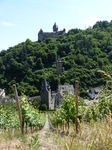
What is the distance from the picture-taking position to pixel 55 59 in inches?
2704

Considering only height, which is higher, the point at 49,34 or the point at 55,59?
the point at 49,34

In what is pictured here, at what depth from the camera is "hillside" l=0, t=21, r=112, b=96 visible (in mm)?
55353

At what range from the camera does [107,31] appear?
78312 millimetres

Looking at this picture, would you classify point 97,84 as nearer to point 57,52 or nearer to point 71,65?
point 71,65

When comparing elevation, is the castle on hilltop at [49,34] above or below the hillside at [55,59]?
above

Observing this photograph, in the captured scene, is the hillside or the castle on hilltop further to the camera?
the castle on hilltop

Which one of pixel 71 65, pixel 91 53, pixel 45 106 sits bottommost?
pixel 45 106

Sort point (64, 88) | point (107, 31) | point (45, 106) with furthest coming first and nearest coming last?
point (107, 31) < point (64, 88) < point (45, 106)

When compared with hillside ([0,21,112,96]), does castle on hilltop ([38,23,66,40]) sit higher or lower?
higher

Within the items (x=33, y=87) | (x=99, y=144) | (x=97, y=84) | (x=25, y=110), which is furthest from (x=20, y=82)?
(x=99, y=144)

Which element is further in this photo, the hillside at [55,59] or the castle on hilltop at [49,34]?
the castle on hilltop at [49,34]

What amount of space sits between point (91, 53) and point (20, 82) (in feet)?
80.0

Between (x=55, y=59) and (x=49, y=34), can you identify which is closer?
(x=55, y=59)

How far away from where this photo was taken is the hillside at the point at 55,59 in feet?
182
